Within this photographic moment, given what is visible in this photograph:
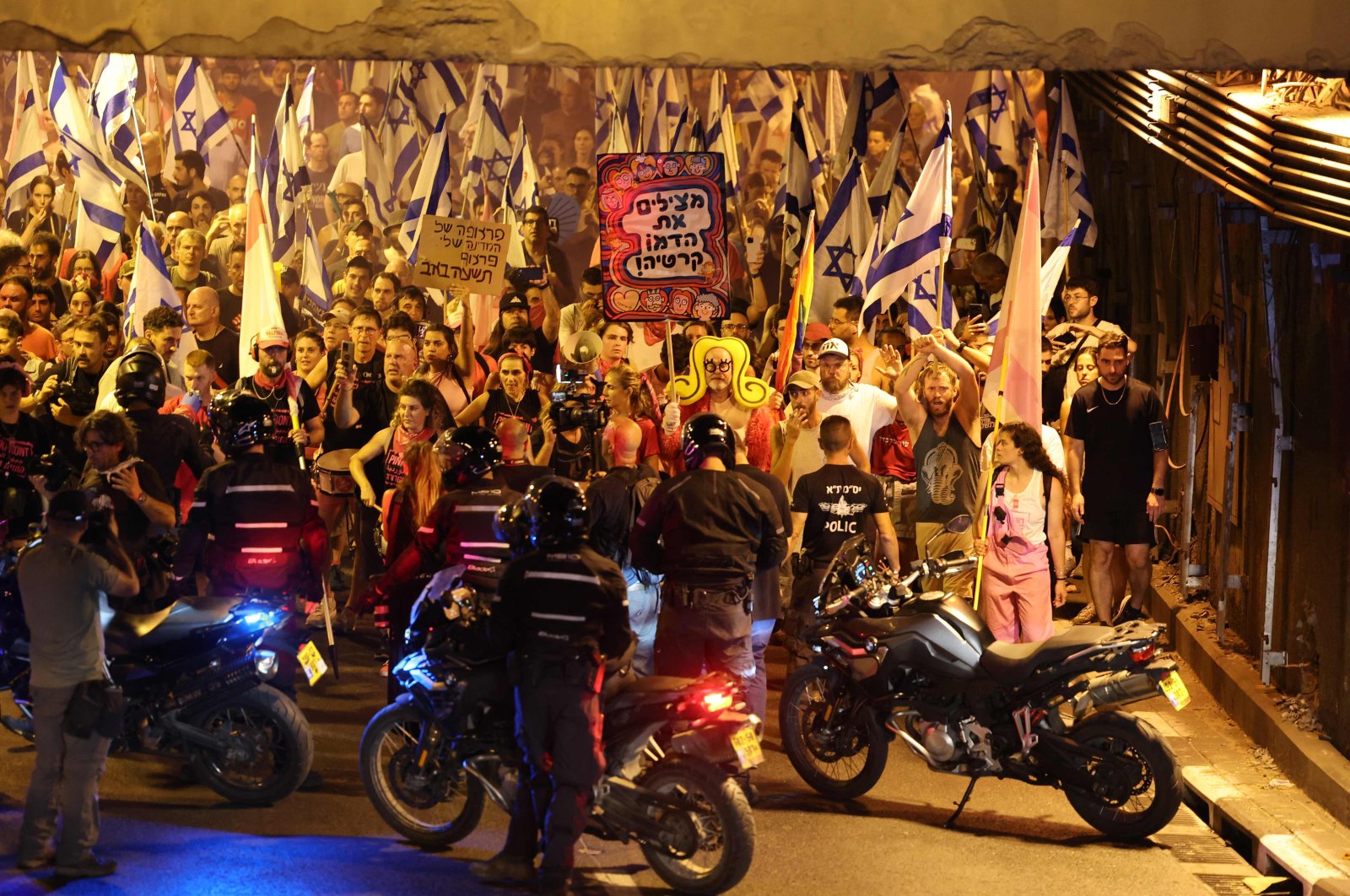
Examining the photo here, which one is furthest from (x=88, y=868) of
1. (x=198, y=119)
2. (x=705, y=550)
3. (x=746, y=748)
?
(x=198, y=119)

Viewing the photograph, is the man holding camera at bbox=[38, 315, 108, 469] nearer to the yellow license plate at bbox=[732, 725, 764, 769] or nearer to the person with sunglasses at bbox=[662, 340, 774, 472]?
the person with sunglasses at bbox=[662, 340, 774, 472]

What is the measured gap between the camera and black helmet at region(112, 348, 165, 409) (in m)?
11.5

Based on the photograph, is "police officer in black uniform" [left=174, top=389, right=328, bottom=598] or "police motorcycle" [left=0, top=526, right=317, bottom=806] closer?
"police motorcycle" [left=0, top=526, right=317, bottom=806]

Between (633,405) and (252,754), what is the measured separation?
4.08 meters

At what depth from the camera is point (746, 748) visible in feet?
25.8

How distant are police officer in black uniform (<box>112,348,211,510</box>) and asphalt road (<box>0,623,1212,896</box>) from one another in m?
2.11

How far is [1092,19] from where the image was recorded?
21.5 ft

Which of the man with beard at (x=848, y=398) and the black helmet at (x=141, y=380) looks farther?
the man with beard at (x=848, y=398)

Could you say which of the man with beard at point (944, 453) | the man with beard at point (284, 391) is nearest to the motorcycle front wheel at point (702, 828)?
the man with beard at point (944, 453)

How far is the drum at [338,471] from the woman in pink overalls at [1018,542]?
5381 millimetres

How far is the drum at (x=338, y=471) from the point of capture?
1440cm

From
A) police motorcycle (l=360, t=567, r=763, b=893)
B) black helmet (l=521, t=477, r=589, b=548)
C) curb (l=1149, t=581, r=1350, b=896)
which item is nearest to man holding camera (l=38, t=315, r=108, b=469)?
police motorcycle (l=360, t=567, r=763, b=893)

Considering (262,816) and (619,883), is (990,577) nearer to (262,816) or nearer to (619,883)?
(619,883)

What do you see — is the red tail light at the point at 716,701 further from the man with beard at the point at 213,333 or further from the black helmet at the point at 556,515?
the man with beard at the point at 213,333
